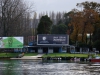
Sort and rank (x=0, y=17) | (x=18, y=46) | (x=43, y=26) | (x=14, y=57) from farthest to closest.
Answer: (x=43, y=26)
(x=0, y=17)
(x=18, y=46)
(x=14, y=57)

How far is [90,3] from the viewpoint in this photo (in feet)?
385

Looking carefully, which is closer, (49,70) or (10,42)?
(49,70)

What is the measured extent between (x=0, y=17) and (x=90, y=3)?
3490 cm

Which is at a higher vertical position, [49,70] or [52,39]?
[52,39]

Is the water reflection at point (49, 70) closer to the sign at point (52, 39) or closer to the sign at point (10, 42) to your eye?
the sign at point (10, 42)

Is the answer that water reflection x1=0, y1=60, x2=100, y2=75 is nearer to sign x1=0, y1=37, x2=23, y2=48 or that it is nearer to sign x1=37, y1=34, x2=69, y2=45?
sign x1=0, y1=37, x2=23, y2=48

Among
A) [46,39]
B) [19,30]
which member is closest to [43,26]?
[19,30]

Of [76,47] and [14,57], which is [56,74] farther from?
[76,47]

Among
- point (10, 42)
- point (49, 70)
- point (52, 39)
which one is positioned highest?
point (52, 39)

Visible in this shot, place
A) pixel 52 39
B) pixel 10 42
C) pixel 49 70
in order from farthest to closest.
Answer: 1. pixel 52 39
2. pixel 10 42
3. pixel 49 70

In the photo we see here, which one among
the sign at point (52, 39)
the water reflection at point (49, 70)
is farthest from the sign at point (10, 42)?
the water reflection at point (49, 70)

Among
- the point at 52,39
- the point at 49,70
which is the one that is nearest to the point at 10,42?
the point at 52,39

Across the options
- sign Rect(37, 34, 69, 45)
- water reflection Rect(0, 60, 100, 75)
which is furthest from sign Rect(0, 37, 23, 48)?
water reflection Rect(0, 60, 100, 75)

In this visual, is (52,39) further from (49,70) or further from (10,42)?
(49,70)
